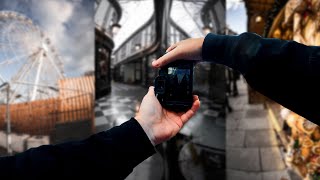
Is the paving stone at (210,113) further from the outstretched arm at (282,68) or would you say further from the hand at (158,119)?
the outstretched arm at (282,68)

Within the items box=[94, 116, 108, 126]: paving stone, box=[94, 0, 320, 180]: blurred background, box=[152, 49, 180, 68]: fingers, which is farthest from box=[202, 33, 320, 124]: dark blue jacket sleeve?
box=[94, 116, 108, 126]: paving stone

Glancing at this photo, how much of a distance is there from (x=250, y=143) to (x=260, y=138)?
0.08 metres

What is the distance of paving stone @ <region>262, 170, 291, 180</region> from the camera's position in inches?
67.6

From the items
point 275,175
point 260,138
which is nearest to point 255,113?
point 260,138

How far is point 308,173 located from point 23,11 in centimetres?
201

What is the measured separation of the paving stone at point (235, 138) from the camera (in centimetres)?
196

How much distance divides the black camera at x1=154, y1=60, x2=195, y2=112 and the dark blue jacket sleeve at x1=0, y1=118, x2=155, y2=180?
5.5 inches

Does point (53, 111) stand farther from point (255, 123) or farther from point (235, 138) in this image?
point (255, 123)

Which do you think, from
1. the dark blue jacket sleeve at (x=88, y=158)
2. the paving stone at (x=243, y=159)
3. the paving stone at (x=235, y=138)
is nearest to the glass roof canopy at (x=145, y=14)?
the paving stone at (x=235, y=138)

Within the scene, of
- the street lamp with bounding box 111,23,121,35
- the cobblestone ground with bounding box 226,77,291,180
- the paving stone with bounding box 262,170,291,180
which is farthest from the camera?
the street lamp with bounding box 111,23,121,35

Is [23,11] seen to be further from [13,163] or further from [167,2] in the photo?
[13,163]

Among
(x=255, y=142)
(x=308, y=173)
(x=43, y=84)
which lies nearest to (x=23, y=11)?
(x=43, y=84)

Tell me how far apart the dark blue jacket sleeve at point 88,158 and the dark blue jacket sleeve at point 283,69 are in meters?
0.23

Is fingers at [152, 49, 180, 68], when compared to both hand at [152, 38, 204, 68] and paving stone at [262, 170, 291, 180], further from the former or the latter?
paving stone at [262, 170, 291, 180]
